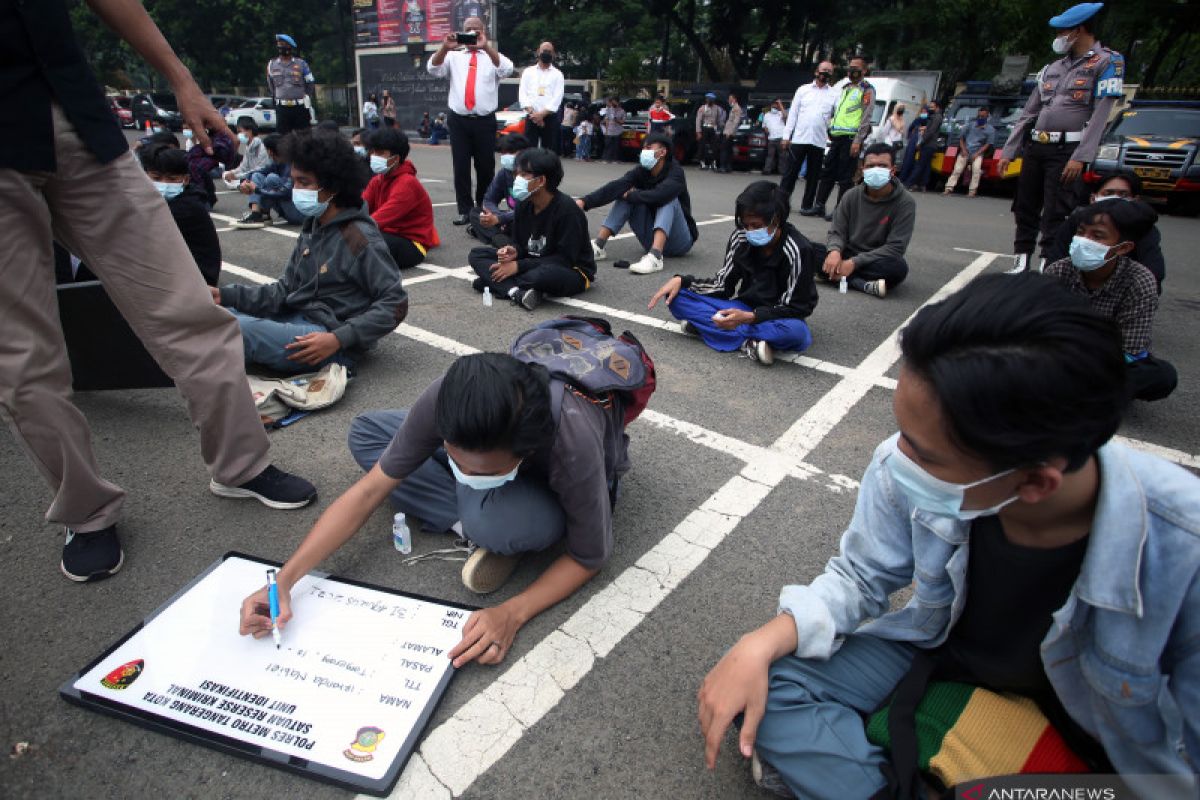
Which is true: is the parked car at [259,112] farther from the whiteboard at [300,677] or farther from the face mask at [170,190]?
the whiteboard at [300,677]

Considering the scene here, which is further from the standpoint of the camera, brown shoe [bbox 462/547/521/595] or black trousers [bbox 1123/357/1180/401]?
black trousers [bbox 1123/357/1180/401]

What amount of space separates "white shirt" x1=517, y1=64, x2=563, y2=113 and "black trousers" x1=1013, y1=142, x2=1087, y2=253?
4.98m

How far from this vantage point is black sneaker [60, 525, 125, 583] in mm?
2012

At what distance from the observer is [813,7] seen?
85.0 feet

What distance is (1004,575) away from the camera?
4.32ft

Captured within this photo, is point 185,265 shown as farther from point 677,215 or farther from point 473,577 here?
point 677,215

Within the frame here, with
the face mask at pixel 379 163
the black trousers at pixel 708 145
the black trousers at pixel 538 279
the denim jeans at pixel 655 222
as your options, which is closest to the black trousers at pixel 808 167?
the denim jeans at pixel 655 222

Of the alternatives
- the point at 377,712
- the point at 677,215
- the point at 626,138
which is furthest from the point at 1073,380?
the point at 626,138

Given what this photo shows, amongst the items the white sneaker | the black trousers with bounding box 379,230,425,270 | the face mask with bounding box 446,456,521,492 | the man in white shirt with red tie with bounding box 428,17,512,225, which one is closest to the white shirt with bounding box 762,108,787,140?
the man in white shirt with red tie with bounding box 428,17,512,225

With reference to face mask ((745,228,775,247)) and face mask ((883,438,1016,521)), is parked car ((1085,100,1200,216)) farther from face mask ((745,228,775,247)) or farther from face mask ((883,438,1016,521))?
face mask ((883,438,1016,521))

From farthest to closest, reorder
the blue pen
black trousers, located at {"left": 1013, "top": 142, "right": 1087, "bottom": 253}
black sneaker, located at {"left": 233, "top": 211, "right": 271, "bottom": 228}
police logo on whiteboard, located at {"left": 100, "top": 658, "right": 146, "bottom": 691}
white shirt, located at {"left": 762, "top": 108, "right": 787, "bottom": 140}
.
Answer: white shirt, located at {"left": 762, "top": 108, "right": 787, "bottom": 140}, black sneaker, located at {"left": 233, "top": 211, "right": 271, "bottom": 228}, black trousers, located at {"left": 1013, "top": 142, "right": 1087, "bottom": 253}, the blue pen, police logo on whiteboard, located at {"left": 100, "top": 658, "right": 146, "bottom": 691}

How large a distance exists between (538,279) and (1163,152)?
10226 mm

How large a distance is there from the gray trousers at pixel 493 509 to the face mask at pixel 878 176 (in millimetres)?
4049

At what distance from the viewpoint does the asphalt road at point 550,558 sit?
1.51 meters
